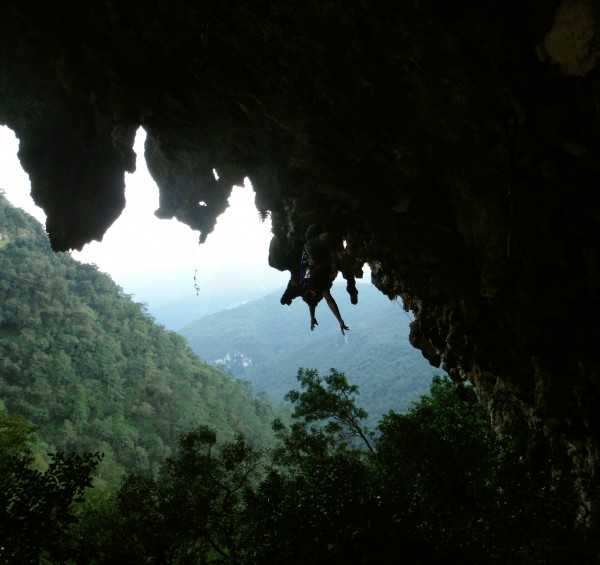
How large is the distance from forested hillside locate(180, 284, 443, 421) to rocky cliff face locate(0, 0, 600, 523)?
6597 cm

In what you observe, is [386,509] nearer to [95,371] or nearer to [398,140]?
[398,140]

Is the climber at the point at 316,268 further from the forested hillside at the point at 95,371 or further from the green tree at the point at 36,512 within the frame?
the forested hillside at the point at 95,371

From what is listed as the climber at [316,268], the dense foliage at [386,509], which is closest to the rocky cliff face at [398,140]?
the climber at [316,268]

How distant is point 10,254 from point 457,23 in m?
77.8

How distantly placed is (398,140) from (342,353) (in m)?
134

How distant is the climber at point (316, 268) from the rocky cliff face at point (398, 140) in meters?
0.45

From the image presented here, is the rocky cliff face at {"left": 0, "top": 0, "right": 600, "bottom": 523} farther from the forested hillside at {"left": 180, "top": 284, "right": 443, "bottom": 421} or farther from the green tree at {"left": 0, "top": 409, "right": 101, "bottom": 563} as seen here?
the forested hillside at {"left": 180, "top": 284, "right": 443, "bottom": 421}

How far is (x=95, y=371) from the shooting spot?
57781 millimetres

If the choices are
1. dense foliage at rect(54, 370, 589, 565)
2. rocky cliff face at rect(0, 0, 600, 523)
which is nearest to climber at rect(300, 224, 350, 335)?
rocky cliff face at rect(0, 0, 600, 523)

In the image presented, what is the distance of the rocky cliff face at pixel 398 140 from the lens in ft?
16.5

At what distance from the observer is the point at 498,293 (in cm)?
707

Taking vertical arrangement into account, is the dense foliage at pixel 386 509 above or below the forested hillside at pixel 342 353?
above

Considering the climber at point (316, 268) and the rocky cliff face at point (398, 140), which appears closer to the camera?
the rocky cliff face at point (398, 140)

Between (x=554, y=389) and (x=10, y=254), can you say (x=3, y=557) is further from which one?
(x=10, y=254)
